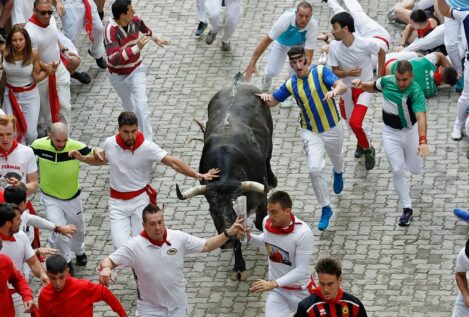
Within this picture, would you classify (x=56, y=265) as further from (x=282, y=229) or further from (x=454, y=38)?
(x=454, y=38)

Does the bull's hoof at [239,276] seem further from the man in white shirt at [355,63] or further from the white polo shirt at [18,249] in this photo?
the man in white shirt at [355,63]

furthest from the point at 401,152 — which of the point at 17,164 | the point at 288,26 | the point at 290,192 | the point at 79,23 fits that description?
the point at 79,23

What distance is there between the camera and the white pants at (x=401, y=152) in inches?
663

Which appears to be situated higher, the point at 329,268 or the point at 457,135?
the point at 329,268

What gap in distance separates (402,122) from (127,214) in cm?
359

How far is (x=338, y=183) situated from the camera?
1769 centimetres

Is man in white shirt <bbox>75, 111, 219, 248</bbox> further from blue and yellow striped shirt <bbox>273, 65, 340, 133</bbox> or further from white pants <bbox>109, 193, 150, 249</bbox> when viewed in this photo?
blue and yellow striped shirt <bbox>273, 65, 340, 133</bbox>

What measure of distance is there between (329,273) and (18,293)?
3.37 meters

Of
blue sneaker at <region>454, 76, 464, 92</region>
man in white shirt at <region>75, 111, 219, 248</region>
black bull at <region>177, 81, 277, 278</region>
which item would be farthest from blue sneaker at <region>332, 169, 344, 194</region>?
blue sneaker at <region>454, 76, 464, 92</region>

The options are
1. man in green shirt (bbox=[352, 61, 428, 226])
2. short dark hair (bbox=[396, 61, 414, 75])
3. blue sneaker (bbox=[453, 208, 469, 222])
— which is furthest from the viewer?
man in green shirt (bbox=[352, 61, 428, 226])

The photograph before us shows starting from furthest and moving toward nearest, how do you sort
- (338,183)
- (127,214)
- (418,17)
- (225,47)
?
1. (225,47)
2. (418,17)
3. (338,183)
4. (127,214)

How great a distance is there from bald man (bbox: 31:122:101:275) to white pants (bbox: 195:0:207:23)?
626 cm

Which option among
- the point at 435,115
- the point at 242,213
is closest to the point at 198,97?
the point at 435,115

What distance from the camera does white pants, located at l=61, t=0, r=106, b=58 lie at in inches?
829
